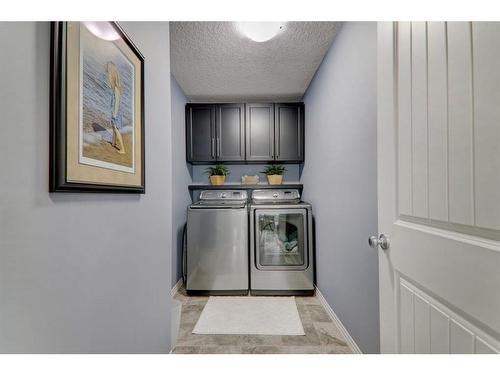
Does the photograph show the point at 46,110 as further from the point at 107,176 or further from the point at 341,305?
the point at 341,305

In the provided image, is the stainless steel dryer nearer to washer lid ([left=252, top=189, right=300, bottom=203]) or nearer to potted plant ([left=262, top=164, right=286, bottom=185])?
washer lid ([left=252, top=189, right=300, bottom=203])

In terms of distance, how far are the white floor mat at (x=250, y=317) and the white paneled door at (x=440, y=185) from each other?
1225mm

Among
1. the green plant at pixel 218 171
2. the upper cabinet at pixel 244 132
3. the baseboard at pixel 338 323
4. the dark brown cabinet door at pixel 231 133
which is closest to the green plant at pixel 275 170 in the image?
the upper cabinet at pixel 244 132

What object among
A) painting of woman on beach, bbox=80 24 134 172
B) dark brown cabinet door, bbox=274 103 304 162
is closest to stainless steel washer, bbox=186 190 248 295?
dark brown cabinet door, bbox=274 103 304 162

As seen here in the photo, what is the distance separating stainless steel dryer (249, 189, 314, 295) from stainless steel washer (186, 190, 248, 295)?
0.38ft

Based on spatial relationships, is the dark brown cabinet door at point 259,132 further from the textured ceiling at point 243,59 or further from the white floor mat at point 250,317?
the white floor mat at point 250,317

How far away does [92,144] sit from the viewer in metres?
0.79

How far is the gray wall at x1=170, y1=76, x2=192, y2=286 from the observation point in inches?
108

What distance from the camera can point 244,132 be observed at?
3.27 meters

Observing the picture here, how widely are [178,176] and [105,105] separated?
6.73 feet

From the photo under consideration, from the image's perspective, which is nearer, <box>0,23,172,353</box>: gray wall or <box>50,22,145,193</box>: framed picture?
<box>0,23,172,353</box>: gray wall

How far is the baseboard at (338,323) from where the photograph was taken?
168cm

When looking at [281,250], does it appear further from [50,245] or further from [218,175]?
[50,245]

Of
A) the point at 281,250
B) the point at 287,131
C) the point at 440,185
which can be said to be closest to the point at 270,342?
the point at 281,250
